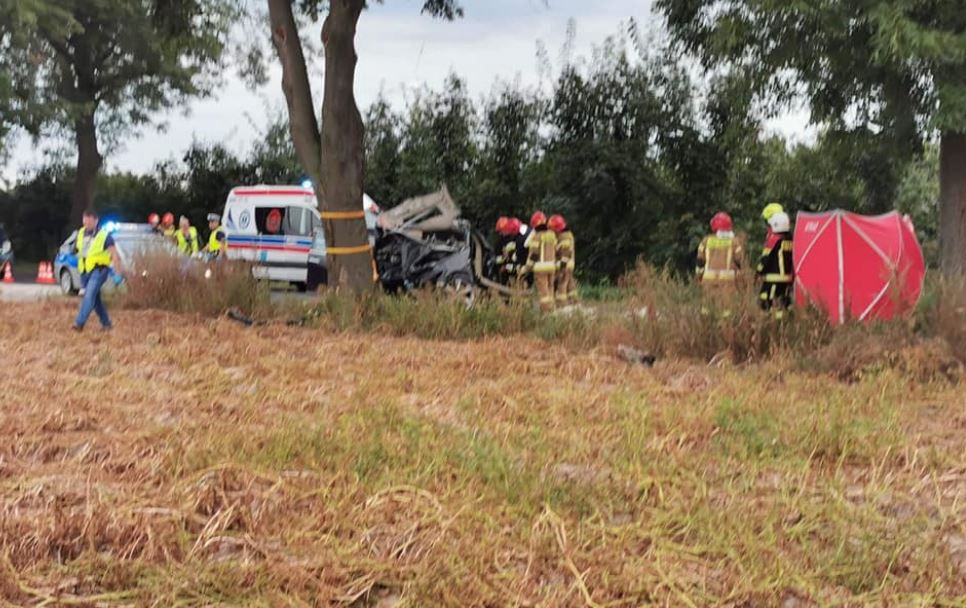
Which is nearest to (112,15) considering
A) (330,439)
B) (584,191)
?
(584,191)

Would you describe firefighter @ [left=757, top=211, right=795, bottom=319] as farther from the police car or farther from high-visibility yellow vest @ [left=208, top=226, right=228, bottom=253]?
high-visibility yellow vest @ [left=208, top=226, right=228, bottom=253]

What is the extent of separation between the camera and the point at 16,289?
73.7 ft

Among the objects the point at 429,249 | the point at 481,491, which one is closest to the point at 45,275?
the point at 429,249

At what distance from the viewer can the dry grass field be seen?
330 centimetres

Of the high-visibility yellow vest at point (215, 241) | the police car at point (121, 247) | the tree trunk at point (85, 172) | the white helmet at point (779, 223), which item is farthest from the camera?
the tree trunk at point (85, 172)

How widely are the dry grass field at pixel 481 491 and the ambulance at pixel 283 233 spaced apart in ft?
39.6

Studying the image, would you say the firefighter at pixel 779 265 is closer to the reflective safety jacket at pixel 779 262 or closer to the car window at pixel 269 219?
the reflective safety jacket at pixel 779 262

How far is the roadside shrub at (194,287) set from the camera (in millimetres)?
12125

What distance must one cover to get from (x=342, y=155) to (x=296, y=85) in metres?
1.27

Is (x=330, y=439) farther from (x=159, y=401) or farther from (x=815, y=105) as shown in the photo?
(x=815, y=105)

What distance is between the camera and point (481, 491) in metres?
4.17

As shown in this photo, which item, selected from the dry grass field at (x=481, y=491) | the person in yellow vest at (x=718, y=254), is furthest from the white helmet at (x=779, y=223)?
the dry grass field at (x=481, y=491)

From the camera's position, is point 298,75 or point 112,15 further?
point 112,15

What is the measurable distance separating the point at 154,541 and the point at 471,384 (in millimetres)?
3917
